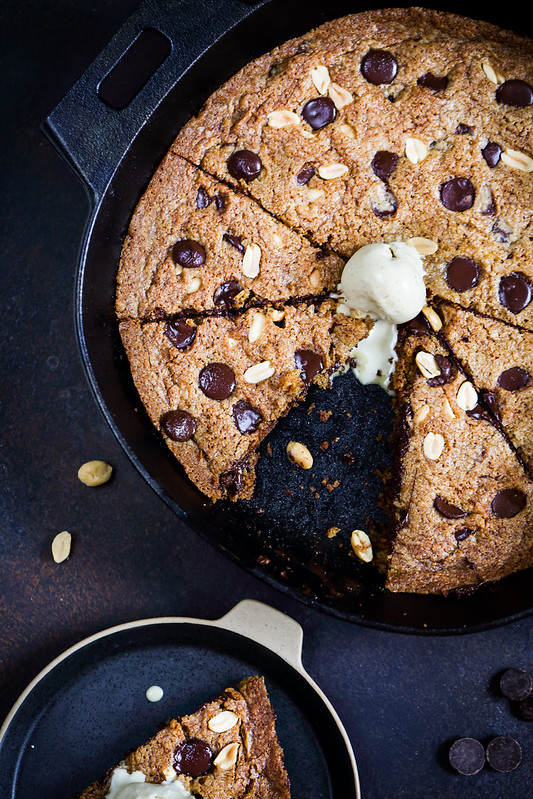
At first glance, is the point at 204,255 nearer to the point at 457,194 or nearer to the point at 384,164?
the point at 384,164

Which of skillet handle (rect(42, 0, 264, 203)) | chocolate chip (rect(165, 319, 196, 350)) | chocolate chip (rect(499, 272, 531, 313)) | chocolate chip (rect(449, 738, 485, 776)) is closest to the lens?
skillet handle (rect(42, 0, 264, 203))

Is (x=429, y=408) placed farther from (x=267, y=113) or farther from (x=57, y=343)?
(x=57, y=343)

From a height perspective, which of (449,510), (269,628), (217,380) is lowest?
(269,628)

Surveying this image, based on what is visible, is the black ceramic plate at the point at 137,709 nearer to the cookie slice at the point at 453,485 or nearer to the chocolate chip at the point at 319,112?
the cookie slice at the point at 453,485

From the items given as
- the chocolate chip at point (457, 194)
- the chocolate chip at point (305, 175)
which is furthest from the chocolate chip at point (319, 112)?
the chocolate chip at point (457, 194)

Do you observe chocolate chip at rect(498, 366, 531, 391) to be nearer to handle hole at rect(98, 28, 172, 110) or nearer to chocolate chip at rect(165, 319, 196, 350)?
chocolate chip at rect(165, 319, 196, 350)

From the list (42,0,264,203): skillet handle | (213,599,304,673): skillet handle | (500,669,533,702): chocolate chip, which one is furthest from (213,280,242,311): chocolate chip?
(500,669,533,702): chocolate chip

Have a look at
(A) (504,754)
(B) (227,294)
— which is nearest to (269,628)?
(A) (504,754)
